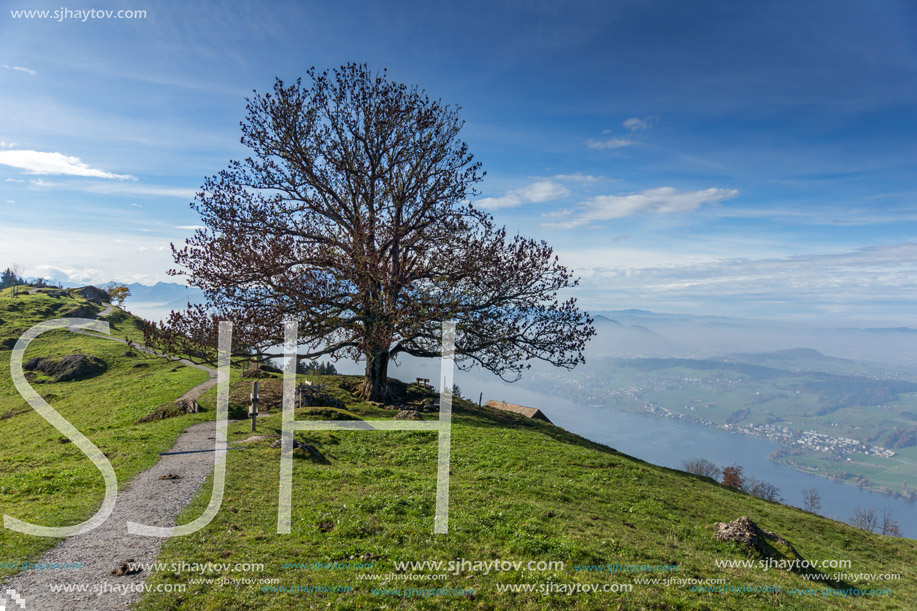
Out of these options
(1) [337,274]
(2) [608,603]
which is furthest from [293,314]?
Answer: (2) [608,603]

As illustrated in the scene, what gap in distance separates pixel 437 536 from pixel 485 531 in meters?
1.46

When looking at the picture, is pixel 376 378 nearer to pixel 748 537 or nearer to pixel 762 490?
pixel 748 537

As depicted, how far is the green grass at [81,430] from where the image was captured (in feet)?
39.4

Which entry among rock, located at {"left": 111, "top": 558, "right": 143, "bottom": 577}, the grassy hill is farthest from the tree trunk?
rock, located at {"left": 111, "top": 558, "right": 143, "bottom": 577}

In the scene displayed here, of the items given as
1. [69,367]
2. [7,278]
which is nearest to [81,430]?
[69,367]

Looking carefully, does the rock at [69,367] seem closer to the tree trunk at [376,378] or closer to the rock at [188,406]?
the rock at [188,406]

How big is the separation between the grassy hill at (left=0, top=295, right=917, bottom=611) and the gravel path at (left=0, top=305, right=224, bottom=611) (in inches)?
18.2

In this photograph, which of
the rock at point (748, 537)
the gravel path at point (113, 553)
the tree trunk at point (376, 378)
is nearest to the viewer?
the gravel path at point (113, 553)

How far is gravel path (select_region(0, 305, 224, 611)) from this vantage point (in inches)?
315

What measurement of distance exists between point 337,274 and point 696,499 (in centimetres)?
2517

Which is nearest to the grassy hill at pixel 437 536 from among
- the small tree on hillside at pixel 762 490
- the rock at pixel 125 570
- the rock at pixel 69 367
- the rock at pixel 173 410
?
the rock at pixel 125 570

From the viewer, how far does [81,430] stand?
25.0 metres

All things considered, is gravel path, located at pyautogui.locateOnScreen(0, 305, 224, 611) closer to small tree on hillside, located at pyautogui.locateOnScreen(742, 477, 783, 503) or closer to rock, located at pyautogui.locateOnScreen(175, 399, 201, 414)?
rock, located at pyautogui.locateOnScreen(175, 399, 201, 414)

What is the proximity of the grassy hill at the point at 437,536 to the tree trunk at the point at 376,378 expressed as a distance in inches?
290
